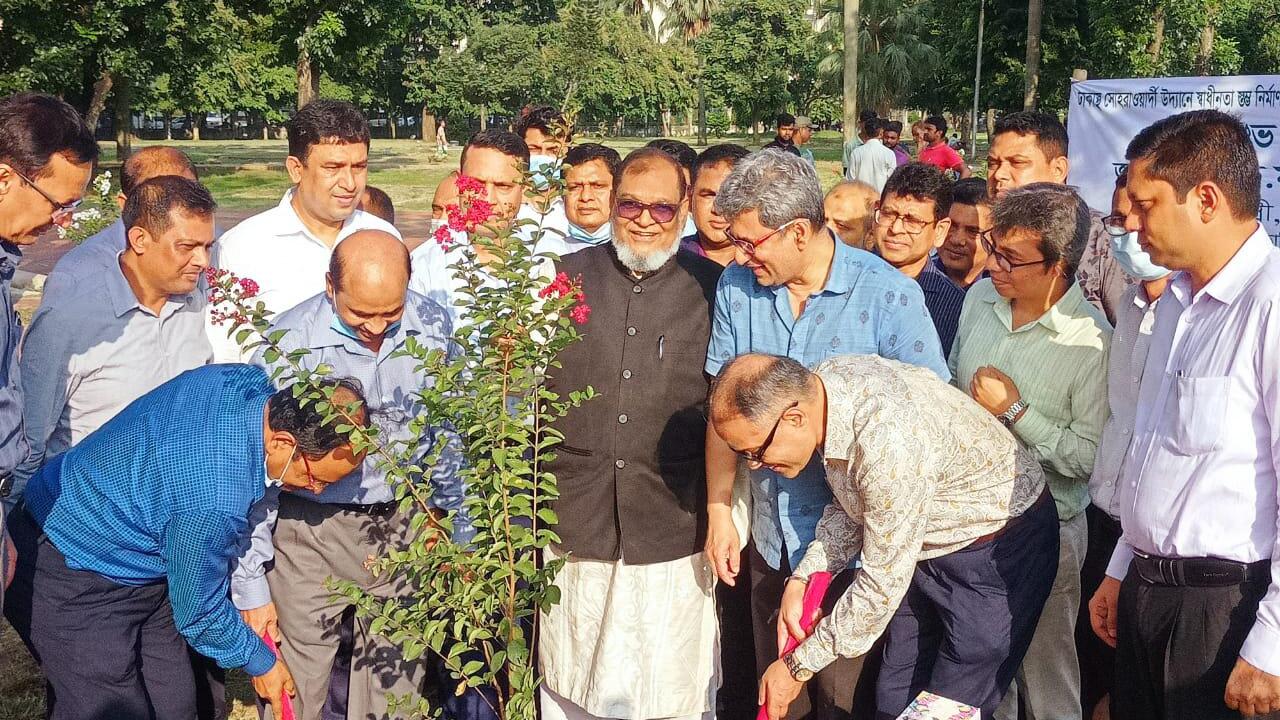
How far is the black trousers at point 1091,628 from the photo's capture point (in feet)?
11.9

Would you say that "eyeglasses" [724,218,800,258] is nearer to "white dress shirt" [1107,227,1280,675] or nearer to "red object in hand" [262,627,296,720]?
"white dress shirt" [1107,227,1280,675]

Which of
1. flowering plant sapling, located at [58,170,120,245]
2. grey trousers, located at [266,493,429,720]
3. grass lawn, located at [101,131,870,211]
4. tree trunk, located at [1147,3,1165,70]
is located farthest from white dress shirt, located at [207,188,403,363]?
tree trunk, located at [1147,3,1165,70]

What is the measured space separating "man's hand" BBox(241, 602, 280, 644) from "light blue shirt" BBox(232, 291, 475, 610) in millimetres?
25

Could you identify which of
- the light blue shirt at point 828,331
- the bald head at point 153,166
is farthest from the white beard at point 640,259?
the bald head at point 153,166

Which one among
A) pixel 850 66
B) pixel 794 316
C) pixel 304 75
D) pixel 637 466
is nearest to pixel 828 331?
pixel 794 316

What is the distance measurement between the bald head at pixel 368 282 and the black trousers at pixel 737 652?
1711mm

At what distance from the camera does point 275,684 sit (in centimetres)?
337

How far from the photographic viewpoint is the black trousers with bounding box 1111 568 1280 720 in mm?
2504

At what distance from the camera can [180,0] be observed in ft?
74.0

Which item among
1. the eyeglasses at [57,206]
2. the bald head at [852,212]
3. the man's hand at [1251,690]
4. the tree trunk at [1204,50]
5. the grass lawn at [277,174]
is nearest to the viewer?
the man's hand at [1251,690]

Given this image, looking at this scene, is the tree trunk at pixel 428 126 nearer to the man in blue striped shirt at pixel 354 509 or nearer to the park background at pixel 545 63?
the park background at pixel 545 63

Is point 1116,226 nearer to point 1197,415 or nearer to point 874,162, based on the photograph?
point 1197,415

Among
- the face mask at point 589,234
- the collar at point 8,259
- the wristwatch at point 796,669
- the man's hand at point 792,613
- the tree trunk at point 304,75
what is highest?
the tree trunk at point 304,75

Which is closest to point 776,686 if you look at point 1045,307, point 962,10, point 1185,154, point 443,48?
point 1045,307
